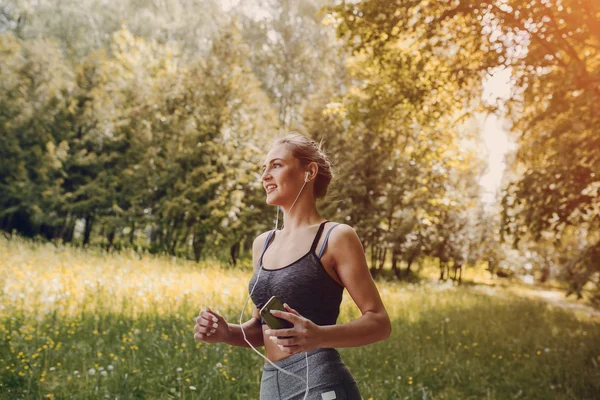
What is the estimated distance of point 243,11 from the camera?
107 ft

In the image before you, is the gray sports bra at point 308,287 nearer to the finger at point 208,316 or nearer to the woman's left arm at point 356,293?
the woman's left arm at point 356,293

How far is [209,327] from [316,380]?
45 centimetres

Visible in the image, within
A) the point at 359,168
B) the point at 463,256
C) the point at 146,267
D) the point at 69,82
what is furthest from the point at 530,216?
Answer: the point at 463,256

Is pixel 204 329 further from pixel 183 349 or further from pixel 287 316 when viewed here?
pixel 183 349

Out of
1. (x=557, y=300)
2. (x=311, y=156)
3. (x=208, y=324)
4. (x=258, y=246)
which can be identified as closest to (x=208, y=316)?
(x=208, y=324)

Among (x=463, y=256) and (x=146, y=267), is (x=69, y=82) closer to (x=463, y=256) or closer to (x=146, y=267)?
(x=146, y=267)

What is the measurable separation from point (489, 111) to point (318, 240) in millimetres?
8461

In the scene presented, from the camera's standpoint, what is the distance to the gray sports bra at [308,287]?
1800mm

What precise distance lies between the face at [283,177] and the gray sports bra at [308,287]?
0.23 m

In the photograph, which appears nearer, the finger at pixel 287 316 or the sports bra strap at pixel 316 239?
the finger at pixel 287 316

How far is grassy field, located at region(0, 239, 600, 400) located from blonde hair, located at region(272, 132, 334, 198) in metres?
3.23

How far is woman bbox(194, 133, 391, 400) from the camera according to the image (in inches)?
70.2

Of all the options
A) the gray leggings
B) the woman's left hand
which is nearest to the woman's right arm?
the gray leggings

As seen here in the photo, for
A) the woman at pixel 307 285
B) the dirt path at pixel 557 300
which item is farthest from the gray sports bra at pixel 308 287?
the dirt path at pixel 557 300
